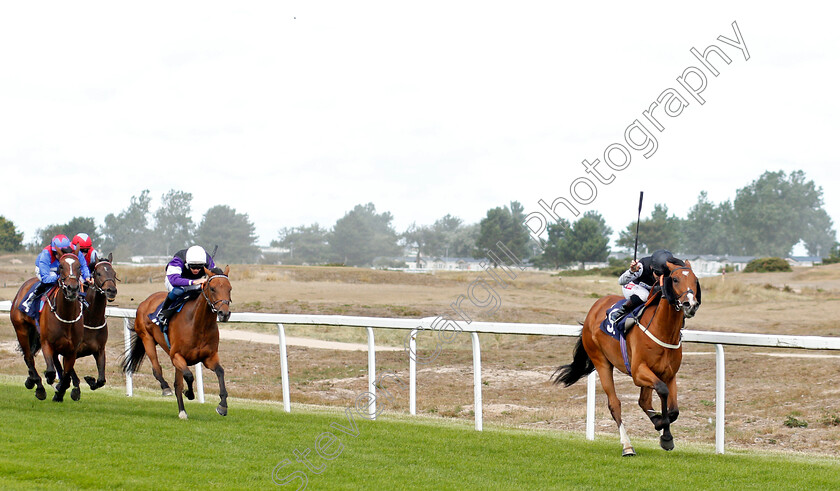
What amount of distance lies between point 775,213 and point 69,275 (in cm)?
11511

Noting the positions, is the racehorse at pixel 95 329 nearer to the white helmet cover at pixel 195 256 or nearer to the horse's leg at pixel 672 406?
the white helmet cover at pixel 195 256

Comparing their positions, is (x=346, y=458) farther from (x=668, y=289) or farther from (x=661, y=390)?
(x=668, y=289)

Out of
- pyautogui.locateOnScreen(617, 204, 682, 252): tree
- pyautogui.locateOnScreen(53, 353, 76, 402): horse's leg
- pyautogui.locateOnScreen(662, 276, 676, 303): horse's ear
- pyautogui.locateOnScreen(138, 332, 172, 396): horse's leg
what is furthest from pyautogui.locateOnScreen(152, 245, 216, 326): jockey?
pyautogui.locateOnScreen(617, 204, 682, 252): tree

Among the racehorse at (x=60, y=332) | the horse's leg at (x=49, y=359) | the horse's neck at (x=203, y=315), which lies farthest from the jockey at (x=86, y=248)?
the horse's neck at (x=203, y=315)

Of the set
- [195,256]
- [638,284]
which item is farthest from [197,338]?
[638,284]

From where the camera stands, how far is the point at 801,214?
381 ft

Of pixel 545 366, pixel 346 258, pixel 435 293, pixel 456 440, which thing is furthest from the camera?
pixel 346 258

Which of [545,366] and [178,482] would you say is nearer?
[178,482]

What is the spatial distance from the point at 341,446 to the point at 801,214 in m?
122

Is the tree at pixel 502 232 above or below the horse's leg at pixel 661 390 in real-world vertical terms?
above

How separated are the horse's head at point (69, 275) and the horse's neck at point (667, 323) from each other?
5694 mm

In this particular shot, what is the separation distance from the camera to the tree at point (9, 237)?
6044 centimetres

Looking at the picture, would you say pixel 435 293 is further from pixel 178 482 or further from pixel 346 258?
pixel 346 258

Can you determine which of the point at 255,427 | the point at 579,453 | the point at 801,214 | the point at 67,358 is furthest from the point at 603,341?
the point at 801,214
